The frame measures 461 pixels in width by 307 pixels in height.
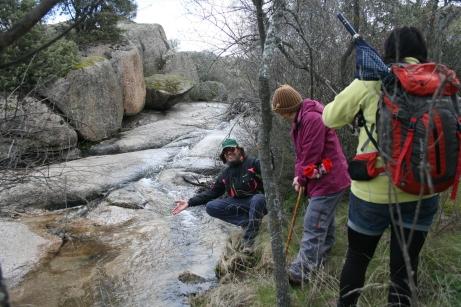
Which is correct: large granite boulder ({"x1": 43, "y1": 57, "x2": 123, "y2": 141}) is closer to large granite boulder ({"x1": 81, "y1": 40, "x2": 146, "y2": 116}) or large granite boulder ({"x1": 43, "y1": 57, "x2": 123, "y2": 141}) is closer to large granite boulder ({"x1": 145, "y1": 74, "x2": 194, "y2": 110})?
large granite boulder ({"x1": 81, "y1": 40, "x2": 146, "y2": 116})

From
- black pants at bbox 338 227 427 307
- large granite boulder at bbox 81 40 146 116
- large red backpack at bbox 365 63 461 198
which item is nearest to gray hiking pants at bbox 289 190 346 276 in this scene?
black pants at bbox 338 227 427 307

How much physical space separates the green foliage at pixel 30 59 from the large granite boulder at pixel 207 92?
337 inches

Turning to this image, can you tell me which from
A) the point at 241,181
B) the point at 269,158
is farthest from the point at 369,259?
the point at 241,181

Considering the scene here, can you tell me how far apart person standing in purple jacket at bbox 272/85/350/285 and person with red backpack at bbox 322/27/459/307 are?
2.75 feet

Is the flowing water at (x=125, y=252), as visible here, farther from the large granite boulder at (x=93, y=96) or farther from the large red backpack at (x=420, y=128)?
the large granite boulder at (x=93, y=96)

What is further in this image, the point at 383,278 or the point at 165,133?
the point at 165,133

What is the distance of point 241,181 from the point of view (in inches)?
186

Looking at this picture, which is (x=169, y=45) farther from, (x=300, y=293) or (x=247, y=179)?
(x=300, y=293)

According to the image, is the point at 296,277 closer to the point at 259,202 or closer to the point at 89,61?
the point at 259,202

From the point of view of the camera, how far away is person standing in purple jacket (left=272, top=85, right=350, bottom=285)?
3248 mm

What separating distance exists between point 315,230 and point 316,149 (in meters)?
0.67

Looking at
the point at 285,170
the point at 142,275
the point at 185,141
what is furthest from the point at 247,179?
the point at 185,141

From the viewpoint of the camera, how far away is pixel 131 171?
8.79 metres

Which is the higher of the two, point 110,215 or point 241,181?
point 241,181
